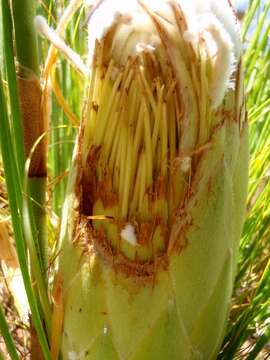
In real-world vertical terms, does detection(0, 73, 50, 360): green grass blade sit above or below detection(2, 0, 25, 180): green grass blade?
below

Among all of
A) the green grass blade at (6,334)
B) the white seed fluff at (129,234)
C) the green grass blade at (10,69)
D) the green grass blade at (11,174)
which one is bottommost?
the green grass blade at (6,334)

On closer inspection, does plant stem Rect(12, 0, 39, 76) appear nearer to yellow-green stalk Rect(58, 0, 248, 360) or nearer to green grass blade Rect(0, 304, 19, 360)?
yellow-green stalk Rect(58, 0, 248, 360)

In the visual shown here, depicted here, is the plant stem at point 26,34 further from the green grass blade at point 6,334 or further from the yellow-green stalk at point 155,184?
the green grass blade at point 6,334

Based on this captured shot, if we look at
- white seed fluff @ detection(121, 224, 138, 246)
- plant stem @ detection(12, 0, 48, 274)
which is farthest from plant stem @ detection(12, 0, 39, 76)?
white seed fluff @ detection(121, 224, 138, 246)

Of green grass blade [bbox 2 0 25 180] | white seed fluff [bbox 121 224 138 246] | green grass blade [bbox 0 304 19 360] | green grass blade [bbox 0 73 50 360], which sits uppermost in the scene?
green grass blade [bbox 2 0 25 180]

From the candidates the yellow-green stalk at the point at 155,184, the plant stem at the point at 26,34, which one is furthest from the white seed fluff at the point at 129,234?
the plant stem at the point at 26,34

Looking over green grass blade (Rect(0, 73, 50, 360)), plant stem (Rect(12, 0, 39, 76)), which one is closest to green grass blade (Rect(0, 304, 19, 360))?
green grass blade (Rect(0, 73, 50, 360))

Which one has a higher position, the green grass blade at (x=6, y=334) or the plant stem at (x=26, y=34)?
the plant stem at (x=26, y=34)
